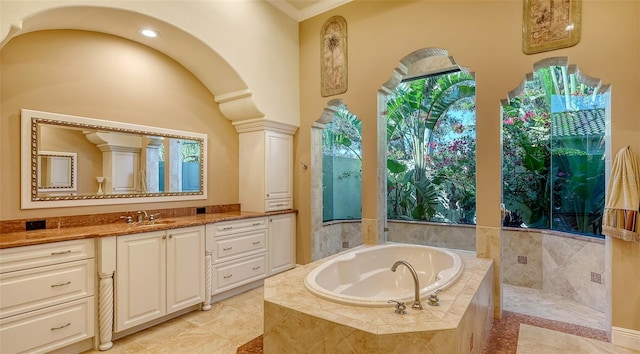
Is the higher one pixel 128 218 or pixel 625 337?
pixel 128 218

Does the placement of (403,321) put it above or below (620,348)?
above

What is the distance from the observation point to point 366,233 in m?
3.97

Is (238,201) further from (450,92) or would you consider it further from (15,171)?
(450,92)

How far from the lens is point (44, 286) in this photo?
225cm

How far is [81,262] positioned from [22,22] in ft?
6.19

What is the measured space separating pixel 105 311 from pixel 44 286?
49 cm

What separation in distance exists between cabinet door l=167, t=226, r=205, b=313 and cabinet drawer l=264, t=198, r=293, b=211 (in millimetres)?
1139

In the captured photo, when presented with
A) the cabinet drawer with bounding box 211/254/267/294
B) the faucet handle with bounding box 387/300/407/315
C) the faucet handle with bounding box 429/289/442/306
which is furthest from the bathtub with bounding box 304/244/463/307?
the cabinet drawer with bounding box 211/254/267/294

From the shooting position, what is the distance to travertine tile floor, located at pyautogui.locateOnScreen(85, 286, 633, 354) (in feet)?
8.31

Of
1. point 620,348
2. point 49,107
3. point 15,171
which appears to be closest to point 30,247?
point 15,171

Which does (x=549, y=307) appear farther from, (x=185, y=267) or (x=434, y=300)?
(x=185, y=267)

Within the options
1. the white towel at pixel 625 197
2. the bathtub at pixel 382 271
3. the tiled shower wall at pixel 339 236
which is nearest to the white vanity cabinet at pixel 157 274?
the bathtub at pixel 382 271

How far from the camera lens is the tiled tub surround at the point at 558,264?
3305mm

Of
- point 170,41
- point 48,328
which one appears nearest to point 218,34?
point 170,41
